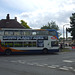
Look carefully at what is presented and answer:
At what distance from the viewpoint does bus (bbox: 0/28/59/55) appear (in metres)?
19.8

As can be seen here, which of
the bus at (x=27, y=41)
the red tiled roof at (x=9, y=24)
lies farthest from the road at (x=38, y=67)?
the red tiled roof at (x=9, y=24)

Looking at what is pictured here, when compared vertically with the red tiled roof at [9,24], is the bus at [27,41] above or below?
below

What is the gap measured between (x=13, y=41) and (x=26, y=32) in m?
2.49

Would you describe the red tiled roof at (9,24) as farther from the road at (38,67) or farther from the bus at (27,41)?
the road at (38,67)

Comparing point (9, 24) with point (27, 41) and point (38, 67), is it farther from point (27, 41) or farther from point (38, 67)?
point (38, 67)

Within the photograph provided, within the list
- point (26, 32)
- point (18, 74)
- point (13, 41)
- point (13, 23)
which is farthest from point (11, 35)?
point (13, 23)

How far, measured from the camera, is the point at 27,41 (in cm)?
2014

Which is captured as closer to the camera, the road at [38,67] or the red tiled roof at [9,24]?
the road at [38,67]

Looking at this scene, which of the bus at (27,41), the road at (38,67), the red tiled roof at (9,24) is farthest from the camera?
the red tiled roof at (9,24)

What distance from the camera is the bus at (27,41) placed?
19750 mm

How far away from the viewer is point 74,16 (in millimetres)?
49906

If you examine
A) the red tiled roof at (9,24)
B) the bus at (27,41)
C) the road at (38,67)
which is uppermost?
the red tiled roof at (9,24)

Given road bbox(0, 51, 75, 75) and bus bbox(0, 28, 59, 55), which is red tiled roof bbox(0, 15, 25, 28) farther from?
road bbox(0, 51, 75, 75)

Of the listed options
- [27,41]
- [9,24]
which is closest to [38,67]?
[27,41]
